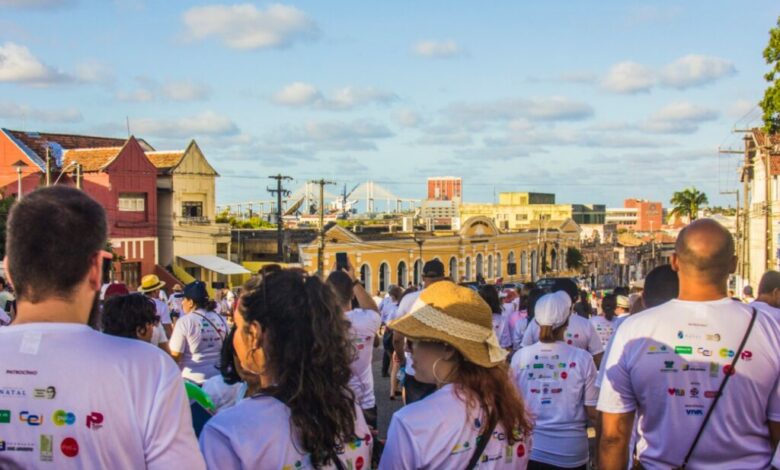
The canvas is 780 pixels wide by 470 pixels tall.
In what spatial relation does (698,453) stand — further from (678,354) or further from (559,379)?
(559,379)

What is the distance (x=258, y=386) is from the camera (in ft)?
12.4

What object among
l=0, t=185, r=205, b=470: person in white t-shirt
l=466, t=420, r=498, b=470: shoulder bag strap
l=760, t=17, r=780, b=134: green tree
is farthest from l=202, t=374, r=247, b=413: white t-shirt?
l=760, t=17, r=780, b=134: green tree

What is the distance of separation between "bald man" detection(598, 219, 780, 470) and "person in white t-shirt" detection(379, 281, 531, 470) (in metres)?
0.71

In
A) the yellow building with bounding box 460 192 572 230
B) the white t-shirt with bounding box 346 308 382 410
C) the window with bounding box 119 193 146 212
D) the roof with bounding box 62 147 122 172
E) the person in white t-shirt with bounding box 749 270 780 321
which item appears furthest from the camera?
the yellow building with bounding box 460 192 572 230

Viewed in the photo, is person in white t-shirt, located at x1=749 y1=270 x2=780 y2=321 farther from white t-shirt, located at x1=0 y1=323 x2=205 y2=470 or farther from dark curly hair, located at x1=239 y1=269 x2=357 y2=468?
white t-shirt, located at x1=0 y1=323 x2=205 y2=470

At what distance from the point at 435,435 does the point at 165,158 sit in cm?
4448

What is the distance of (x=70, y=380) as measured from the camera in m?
2.74

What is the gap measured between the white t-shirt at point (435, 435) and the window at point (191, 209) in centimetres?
4383

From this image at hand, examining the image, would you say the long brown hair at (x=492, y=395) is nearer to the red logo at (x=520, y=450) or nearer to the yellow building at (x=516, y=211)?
the red logo at (x=520, y=450)

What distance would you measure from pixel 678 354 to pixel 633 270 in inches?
4222

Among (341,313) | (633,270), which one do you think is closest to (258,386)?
(341,313)

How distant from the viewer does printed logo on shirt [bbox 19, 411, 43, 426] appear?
276cm

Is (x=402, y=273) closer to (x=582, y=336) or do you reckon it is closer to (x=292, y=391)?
(x=582, y=336)

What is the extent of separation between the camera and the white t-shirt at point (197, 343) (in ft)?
25.3
